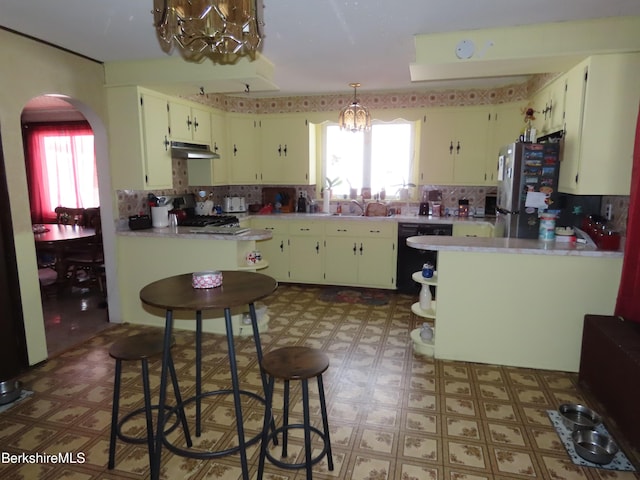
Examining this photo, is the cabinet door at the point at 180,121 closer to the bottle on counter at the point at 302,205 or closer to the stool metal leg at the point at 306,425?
the bottle on counter at the point at 302,205

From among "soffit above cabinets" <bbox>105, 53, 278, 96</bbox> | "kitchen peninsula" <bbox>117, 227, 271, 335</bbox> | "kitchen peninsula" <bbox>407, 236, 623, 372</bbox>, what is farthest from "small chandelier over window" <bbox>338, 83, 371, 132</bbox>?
"kitchen peninsula" <bbox>407, 236, 623, 372</bbox>

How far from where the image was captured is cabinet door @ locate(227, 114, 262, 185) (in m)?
5.49

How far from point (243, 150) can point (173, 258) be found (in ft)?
7.01

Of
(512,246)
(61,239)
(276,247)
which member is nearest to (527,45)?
(512,246)

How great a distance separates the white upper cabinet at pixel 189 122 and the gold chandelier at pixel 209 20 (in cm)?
289

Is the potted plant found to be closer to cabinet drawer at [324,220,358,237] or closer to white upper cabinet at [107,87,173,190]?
cabinet drawer at [324,220,358,237]

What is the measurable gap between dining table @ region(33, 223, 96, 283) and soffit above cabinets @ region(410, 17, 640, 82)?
12.8 feet

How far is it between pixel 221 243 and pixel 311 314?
1.27 m

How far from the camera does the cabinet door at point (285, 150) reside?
18.1ft

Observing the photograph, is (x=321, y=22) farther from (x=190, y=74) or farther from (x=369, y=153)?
(x=369, y=153)

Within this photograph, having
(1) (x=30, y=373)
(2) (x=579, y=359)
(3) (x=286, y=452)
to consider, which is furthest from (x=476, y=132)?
(1) (x=30, y=373)

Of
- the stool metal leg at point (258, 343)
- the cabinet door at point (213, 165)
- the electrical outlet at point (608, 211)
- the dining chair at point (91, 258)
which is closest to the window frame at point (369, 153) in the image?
the cabinet door at point (213, 165)

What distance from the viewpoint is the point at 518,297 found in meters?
3.11

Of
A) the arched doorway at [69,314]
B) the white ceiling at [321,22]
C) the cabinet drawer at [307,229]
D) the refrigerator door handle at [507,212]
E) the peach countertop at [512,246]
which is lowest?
the arched doorway at [69,314]
